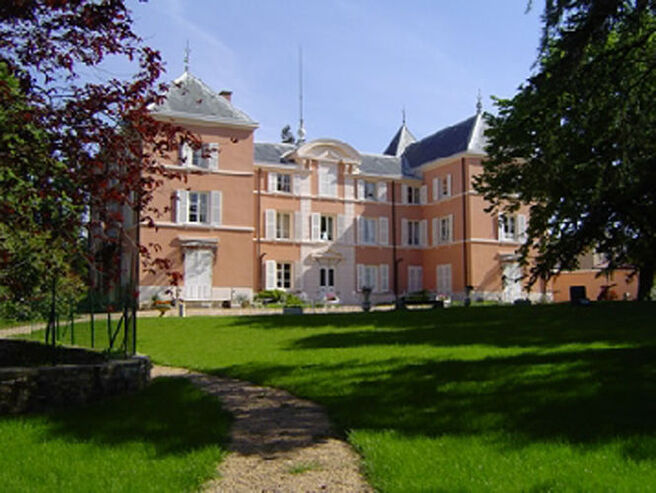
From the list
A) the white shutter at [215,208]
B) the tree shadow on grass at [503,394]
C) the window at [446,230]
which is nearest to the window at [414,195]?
the window at [446,230]

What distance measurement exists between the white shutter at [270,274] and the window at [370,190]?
740 centimetres

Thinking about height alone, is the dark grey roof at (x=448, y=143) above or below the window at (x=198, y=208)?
above

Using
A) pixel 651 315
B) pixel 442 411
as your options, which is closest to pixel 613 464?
pixel 442 411

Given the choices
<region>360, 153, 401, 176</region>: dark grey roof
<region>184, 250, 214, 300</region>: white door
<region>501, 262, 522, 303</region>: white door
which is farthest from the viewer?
<region>360, 153, 401, 176</region>: dark grey roof

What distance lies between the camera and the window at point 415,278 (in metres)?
39.0

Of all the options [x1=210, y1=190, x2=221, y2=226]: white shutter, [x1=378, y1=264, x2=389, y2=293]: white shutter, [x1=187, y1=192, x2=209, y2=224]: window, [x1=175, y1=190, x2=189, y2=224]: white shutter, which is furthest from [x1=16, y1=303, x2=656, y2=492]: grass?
[x1=378, y1=264, x2=389, y2=293]: white shutter

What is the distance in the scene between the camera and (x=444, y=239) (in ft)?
125

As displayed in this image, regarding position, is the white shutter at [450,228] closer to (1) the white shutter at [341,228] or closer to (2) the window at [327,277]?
(1) the white shutter at [341,228]

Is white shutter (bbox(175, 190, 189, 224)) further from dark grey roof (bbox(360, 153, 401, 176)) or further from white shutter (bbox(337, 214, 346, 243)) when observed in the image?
dark grey roof (bbox(360, 153, 401, 176))

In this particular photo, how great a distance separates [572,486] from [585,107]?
577 centimetres

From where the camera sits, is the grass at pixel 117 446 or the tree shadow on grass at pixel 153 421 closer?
the grass at pixel 117 446

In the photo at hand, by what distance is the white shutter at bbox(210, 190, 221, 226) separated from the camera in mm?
31422

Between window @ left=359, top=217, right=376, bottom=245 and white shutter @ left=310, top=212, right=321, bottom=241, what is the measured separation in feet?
9.26

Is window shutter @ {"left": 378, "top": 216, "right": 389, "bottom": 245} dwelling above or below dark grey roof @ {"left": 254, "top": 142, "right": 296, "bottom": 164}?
below
